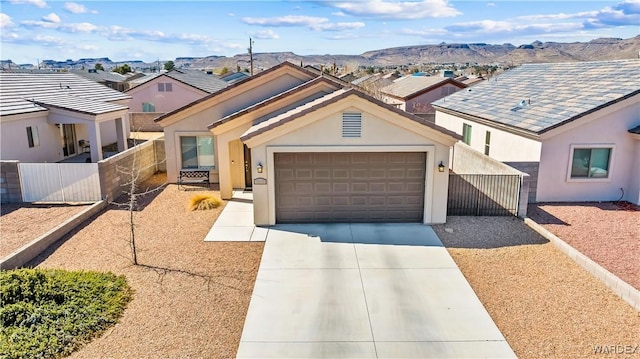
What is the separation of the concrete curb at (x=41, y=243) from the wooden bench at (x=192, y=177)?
424 cm

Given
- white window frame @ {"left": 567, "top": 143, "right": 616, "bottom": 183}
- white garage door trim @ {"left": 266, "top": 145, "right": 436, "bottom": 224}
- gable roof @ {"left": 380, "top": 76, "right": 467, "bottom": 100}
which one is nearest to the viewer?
white garage door trim @ {"left": 266, "top": 145, "right": 436, "bottom": 224}

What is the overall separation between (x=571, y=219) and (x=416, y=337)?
9.02 meters

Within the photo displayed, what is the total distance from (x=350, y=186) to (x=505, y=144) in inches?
315

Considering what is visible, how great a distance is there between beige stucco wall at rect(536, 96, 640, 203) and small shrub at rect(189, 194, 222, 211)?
11380 mm

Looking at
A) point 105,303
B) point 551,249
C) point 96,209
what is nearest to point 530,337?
point 551,249

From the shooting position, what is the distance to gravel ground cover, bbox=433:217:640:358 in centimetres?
757

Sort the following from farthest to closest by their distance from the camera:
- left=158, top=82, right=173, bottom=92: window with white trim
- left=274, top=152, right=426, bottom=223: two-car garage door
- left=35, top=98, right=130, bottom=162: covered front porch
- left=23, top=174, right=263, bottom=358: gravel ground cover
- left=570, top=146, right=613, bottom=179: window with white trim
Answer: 1. left=158, top=82, right=173, bottom=92: window with white trim
2. left=35, top=98, right=130, bottom=162: covered front porch
3. left=570, top=146, right=613, bottom=179: window with white trim
4. left=274, top=152, right=426, bottom=223: two-car garage door
5. left=23, top=174, right=263, bottom=358: gravel ground cover

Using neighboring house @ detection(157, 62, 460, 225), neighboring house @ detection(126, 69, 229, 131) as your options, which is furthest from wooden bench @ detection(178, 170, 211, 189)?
neighboring house @ detection(126, 69, 229, 131)

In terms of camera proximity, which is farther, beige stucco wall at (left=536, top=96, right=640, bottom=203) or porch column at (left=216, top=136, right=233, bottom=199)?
porch column at (left=216, top=136, right=233, bottom=199)

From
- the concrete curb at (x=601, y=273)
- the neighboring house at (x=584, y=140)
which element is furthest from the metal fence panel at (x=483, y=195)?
the neighboring house at (x=584, y=140)

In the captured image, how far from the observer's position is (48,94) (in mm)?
21891

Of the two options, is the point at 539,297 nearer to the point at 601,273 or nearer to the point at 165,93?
the point at 601,273

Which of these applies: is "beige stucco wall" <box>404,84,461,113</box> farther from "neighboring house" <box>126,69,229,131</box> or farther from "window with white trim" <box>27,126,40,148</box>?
"window with white trim" <box>27,126,40,148</box>

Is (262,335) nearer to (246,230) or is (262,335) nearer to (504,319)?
(504,319)
